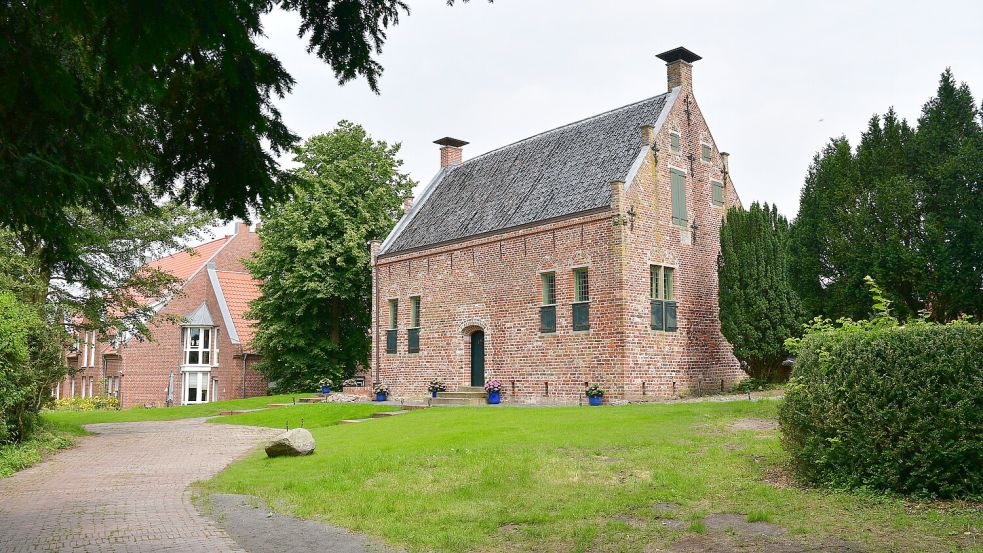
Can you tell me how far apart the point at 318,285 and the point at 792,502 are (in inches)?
1071

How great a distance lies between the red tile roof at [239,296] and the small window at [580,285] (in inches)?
883

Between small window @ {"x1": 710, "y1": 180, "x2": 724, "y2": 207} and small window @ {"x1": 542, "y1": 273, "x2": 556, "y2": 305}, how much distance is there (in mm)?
6218

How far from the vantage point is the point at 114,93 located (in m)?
5.86

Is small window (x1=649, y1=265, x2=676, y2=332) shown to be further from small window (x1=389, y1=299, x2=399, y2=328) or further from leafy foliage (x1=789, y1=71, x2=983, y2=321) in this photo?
small window (x1=389, y1=299, x2=399, y2=328)

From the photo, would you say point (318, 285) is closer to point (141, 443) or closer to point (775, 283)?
point (141, 443)

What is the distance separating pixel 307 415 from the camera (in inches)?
971

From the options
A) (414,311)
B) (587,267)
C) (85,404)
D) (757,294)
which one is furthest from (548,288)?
(85,404)

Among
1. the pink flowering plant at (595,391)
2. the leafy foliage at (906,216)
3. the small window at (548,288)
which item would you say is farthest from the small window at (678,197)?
the pink flowering plant at (595,391)

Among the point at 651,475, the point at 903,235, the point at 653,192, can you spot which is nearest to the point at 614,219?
the point at 653,192

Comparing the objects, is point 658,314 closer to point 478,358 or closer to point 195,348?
point 478,358

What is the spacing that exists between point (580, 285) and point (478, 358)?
5.22 m

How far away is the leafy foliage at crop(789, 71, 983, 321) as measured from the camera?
752 inches

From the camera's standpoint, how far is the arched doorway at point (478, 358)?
26.4 m

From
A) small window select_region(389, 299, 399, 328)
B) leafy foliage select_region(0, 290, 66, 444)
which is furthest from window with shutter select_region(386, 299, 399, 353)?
leafy foliage select_region(0, 290, 66, 444)
